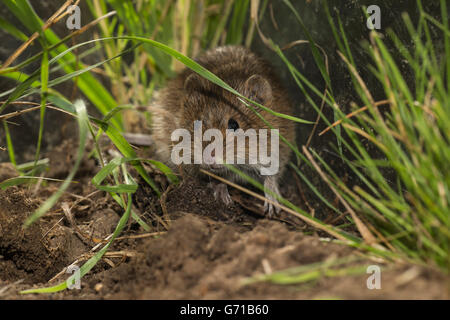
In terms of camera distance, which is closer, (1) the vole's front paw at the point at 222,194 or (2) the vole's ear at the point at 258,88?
(1) the vole's front paw at the point at 222,194

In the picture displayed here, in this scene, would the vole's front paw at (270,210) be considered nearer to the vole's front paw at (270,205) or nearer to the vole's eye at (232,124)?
the vole's front paw at (270,205)

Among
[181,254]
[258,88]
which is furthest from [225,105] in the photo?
[181,254]

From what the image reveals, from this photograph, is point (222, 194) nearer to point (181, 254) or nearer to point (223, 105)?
point (223, 105)

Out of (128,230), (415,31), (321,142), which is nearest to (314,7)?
(321,142)

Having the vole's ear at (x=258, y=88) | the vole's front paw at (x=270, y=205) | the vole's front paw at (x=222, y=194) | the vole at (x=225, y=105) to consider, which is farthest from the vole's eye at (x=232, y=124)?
the vole's front paw at (x=270, y=205)
